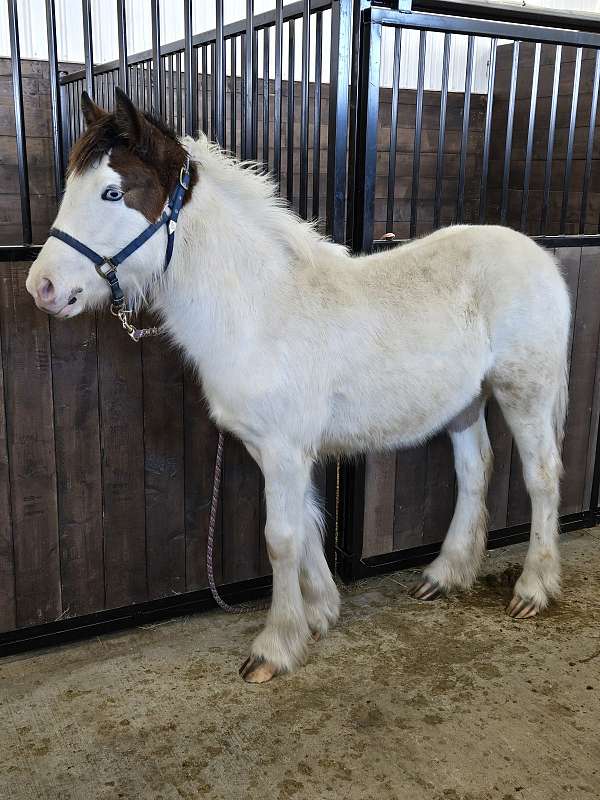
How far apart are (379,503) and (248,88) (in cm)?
155

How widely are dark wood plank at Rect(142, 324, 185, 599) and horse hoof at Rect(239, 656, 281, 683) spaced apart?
1.43 ft

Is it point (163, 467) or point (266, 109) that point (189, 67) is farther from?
point (163, 467)

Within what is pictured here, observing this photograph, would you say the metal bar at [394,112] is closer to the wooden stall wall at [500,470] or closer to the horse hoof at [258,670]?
the wooden stall wall at [500,470]

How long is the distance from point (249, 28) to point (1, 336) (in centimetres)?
124

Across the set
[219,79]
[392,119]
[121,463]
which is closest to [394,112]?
[392,119]

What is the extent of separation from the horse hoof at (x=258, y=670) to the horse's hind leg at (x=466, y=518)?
721 mm

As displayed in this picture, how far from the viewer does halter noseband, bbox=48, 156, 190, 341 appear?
1812mm

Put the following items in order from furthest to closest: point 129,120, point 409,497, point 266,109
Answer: point 409,497, point 266,109, point 129,120

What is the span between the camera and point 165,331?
7.14 ft

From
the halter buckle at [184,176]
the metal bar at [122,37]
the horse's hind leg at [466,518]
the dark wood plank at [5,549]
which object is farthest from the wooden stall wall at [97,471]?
the horse's hind leg at [466,518]

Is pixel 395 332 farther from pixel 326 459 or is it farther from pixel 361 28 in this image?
pixel 361 28

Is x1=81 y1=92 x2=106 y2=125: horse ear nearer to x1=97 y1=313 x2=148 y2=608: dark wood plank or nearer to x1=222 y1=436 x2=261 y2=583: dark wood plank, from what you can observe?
x1=97 y1=313 x2=148 y2=608: dark wood plank

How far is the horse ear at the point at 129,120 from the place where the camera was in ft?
5.64

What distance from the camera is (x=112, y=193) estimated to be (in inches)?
71.1
